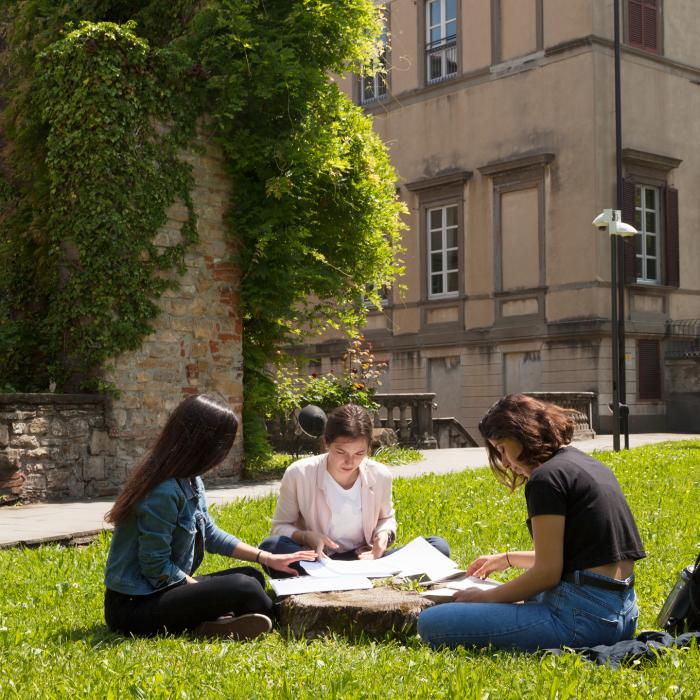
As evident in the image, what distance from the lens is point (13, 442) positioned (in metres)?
12.1

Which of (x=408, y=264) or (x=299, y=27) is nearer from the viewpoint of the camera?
(x=299, y=27)

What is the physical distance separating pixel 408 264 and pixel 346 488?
22865 millimetres

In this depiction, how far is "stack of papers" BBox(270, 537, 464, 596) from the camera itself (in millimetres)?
5539

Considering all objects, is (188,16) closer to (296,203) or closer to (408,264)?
(296,203)

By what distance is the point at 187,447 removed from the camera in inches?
204

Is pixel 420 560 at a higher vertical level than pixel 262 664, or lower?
higher

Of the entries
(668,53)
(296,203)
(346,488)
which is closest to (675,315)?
(668,53)

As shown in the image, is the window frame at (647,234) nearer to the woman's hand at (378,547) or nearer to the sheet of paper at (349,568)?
the woman's hand at (378,547)

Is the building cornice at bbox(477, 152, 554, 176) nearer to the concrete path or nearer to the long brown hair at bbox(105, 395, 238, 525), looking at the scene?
the concrete path

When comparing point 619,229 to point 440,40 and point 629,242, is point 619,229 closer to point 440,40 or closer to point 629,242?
point 629,242

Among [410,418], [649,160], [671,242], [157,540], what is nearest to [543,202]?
[649,160]

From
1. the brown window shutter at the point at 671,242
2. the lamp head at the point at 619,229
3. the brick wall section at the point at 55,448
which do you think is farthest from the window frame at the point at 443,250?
the brick wall section at the point at 55,448

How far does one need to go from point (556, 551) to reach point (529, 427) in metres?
0.53

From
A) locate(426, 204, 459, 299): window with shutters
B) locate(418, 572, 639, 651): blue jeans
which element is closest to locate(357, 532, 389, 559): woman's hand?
locate(418, 572, 639, 651): blue jeans
